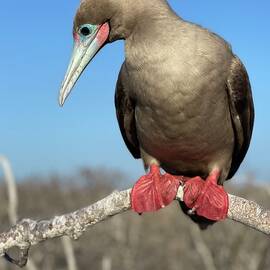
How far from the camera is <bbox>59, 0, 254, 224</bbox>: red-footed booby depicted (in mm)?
4086

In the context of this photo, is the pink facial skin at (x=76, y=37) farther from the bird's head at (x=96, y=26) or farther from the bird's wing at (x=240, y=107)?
the bird's wing at (x=240, y=107)

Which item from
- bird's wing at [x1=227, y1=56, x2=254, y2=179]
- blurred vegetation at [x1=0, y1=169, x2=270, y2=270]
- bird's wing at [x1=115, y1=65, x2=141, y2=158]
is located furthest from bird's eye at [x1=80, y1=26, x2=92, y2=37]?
blurred vegetation at [x1=0, y1=169, x2=270, y2=270]

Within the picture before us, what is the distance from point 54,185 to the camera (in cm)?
3891

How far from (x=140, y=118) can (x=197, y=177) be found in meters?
0.64

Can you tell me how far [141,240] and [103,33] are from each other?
24012 millimetres

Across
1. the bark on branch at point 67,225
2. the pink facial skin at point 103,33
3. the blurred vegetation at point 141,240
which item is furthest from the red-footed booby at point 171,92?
the blurred vegetation at point 141,240

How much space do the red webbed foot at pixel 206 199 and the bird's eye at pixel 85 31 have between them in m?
1.25

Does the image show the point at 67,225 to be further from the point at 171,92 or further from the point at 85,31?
the point at 85,31

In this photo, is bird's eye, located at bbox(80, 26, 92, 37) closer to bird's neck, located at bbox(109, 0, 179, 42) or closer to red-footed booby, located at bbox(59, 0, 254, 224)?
red-footed booby, located at bbox(59, 0, 254, 224)

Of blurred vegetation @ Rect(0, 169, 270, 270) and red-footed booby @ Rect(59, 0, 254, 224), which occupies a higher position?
red-footed booby @ Rect(59, 0, 254, 224)

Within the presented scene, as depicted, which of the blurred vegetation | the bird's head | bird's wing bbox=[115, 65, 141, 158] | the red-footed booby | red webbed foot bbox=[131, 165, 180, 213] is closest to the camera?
the red-footed booby

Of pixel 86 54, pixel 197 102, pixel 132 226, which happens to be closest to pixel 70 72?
pixel 86 54

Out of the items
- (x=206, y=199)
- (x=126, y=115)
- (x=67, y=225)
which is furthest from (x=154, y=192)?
(x=67, y=225)

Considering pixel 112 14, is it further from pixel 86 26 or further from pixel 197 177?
pixel 197 177
